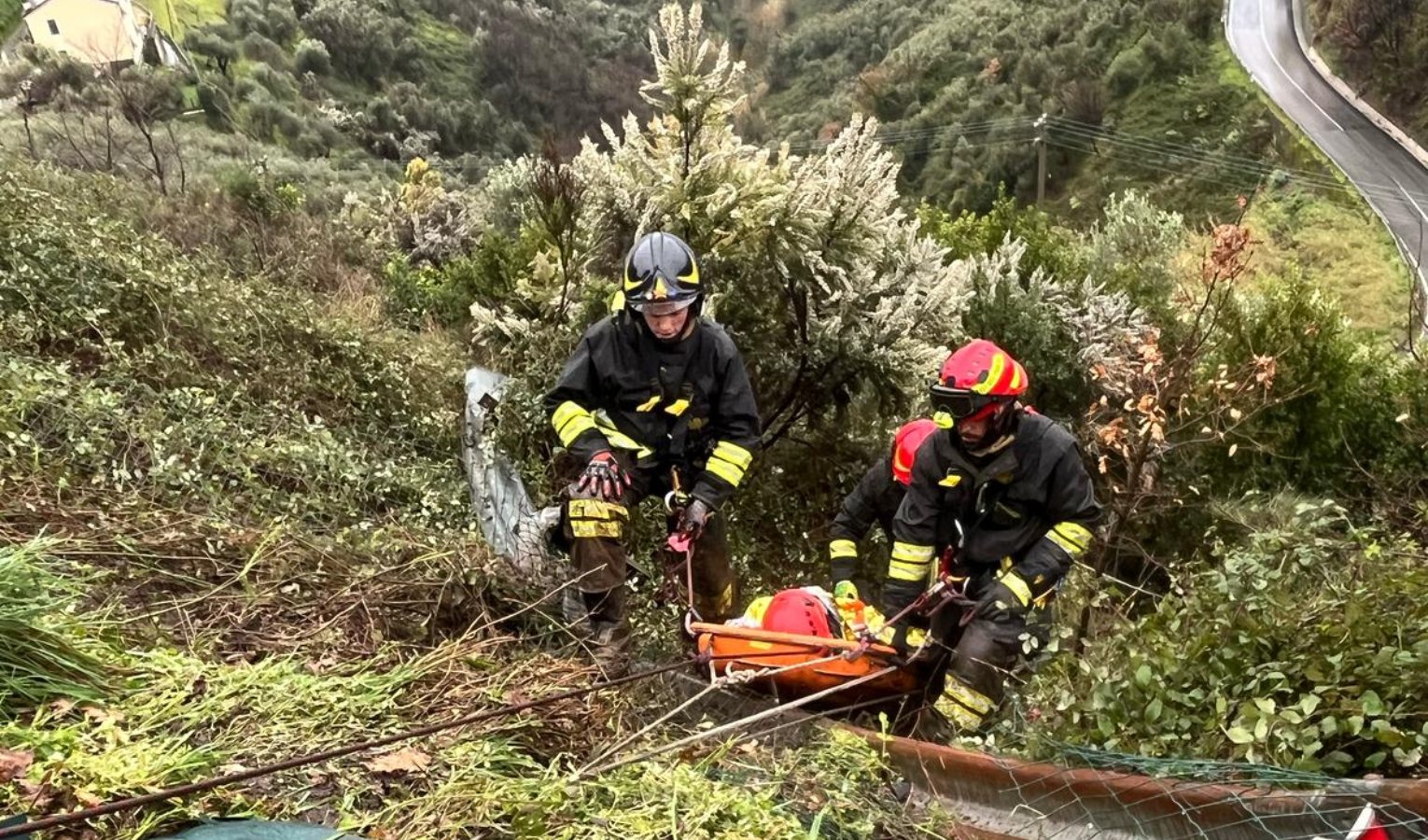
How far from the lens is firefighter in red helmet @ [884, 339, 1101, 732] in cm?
365

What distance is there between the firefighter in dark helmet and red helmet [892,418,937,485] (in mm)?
669

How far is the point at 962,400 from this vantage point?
145 inches

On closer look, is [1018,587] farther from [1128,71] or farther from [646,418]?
[1128,71]

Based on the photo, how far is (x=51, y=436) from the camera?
4.04 m

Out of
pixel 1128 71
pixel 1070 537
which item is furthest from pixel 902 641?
pixel 1128 71

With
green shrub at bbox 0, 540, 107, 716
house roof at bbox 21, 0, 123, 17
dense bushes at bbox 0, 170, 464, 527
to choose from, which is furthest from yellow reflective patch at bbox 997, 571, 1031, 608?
house roof at bbox 21, 0, 123, 17

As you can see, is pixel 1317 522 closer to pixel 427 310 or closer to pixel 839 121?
pixel 427 310

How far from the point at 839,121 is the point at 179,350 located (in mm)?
48409

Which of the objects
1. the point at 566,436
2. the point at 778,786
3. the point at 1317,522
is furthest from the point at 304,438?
the point at 1317,522

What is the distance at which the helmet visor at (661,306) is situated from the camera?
408cm

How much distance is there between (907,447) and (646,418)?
1230 millimetres

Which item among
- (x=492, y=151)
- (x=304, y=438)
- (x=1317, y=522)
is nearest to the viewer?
(x=1317, y=522)

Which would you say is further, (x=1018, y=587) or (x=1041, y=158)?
(x=1041, y=158)

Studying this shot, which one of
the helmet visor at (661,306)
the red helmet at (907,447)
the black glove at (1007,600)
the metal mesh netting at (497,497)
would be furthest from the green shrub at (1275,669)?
the metal mesh netting at (497,497)
